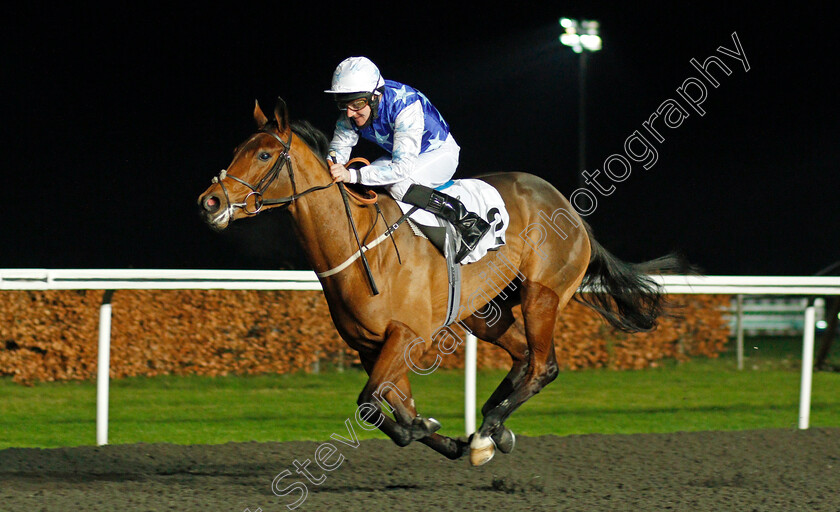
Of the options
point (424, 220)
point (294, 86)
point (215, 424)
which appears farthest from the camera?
point (294, 86)

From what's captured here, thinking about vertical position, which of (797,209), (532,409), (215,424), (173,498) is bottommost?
(173,498)

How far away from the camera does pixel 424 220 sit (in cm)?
343

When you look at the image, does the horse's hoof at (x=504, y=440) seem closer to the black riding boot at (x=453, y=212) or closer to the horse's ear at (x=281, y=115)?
the black riding boot at (x=453, y=212)

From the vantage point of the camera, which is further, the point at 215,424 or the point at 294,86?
the point at 294,86

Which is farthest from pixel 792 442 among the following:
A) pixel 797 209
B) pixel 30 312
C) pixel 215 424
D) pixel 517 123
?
pixel 797 209

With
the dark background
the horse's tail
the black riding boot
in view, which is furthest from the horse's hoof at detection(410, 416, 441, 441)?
the dark background

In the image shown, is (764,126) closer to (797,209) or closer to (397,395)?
(797,209)

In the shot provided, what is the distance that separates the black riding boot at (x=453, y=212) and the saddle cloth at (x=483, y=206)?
0.03 metres

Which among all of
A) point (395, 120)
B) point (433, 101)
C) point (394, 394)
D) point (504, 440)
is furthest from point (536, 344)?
point (433, 101)

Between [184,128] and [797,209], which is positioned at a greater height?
[797,209]

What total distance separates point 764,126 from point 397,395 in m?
13.6

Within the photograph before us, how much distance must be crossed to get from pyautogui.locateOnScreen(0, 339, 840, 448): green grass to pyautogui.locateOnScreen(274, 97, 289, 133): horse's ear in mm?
2316

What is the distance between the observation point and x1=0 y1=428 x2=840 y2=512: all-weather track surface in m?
3.24

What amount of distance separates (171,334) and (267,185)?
3.60m
